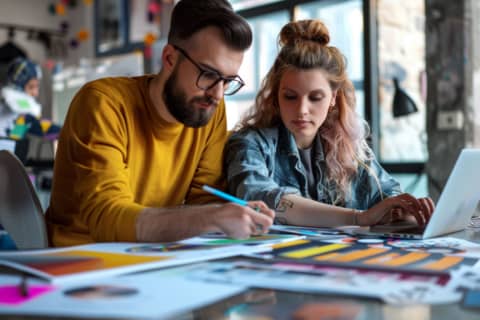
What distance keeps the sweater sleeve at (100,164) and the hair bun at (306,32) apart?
65 centimetres

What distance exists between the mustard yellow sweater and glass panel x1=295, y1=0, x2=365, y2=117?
9.10ft

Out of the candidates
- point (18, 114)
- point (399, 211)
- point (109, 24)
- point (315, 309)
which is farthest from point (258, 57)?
point (315, 309)

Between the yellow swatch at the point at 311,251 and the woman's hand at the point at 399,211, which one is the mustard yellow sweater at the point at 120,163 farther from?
the woman's hand at the point at 399,211

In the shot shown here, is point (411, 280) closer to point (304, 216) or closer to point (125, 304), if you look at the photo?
point (125, 304)

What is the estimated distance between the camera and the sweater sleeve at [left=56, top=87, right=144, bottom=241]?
1044 millimetres

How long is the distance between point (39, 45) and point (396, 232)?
7.38m

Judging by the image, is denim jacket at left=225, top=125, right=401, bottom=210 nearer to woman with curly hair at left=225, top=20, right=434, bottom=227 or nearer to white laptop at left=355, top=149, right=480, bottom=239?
woman with curly hair at left=225, top=20, right=434, bottom=227

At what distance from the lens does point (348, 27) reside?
4375mm

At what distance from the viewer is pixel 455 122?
3.21 m

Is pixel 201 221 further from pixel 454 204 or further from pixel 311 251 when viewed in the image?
pixel 454 204

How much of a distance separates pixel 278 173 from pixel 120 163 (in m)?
0.57

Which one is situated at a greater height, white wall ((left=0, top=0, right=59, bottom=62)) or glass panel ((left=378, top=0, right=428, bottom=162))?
white wall ((left=0, top=0, right=59, bottom=62))

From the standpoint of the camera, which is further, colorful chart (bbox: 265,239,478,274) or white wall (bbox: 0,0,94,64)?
white wall (bbox: 0,0,94,64)

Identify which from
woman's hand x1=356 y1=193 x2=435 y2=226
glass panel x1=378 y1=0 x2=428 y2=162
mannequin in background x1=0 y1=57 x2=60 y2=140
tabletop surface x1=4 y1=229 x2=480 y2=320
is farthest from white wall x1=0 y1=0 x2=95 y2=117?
tabletop surface x1=4 y1=229 x2=480 y2=320
